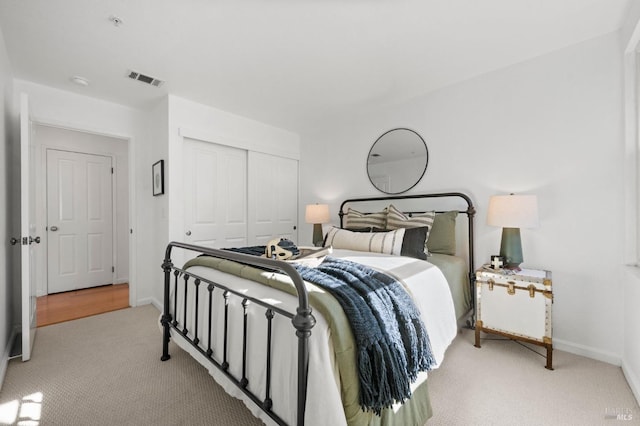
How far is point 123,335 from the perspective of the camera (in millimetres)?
2578

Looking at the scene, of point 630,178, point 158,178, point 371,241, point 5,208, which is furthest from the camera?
point 158,178

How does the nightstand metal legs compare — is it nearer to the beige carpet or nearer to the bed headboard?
the beige carpet

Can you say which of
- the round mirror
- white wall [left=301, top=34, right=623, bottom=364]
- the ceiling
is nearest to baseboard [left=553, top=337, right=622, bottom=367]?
white wall [left=301, top=34, right=623, bottom=364]

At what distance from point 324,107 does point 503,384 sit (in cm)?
307

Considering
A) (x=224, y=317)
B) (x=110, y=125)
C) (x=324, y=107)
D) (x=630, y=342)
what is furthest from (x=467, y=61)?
(x=110, y=125)

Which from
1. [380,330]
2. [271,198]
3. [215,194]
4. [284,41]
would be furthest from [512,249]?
[215,194]

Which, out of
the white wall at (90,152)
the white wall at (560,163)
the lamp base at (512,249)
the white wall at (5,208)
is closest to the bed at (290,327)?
the lamp base at (512,249)

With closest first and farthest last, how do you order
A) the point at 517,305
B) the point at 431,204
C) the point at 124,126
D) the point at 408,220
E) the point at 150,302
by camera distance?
the point at 517,305
the point at 408,220
the point at 431,204
the point at 124,126
the point at 150,302

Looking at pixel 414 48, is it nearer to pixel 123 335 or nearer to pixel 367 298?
pixel 367 298

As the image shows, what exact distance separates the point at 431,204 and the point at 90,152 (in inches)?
188

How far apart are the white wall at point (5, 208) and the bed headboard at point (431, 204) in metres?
3.06

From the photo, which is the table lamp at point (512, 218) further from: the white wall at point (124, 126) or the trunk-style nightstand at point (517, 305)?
the white wall at point (124, 126)

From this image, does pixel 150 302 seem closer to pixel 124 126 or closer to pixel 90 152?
pixel 124 126

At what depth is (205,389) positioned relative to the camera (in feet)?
5.78
